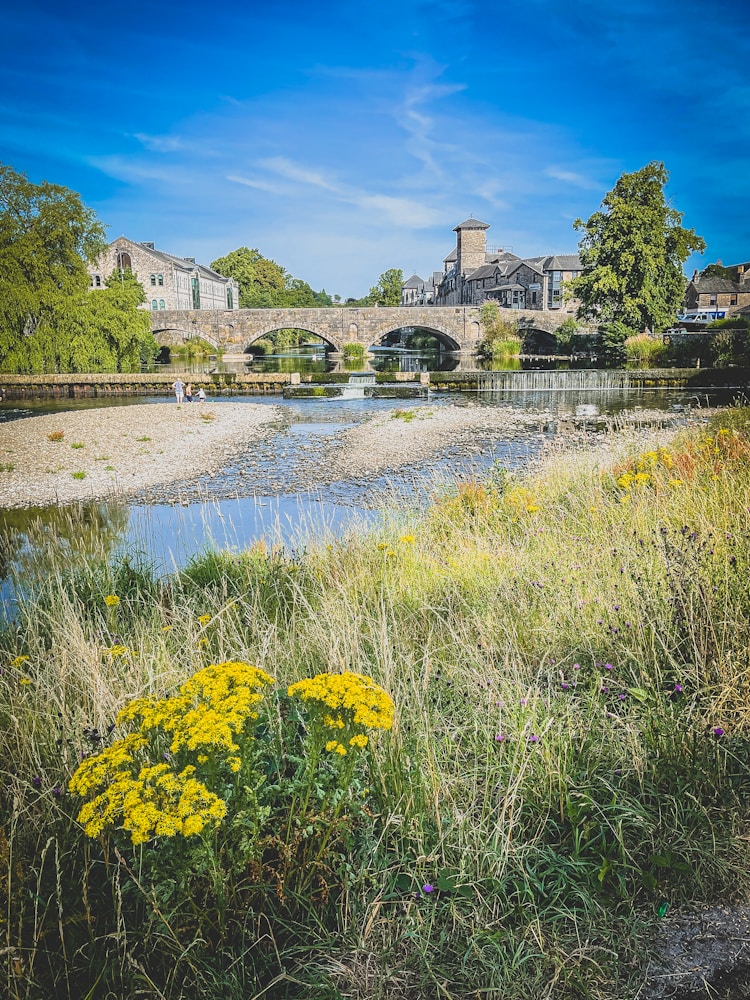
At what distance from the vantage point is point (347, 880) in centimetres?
205

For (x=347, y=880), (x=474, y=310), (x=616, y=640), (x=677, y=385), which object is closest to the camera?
(x=347, y=880)

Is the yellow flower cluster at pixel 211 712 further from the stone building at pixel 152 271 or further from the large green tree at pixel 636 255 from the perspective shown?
the stone building at pixel 152 271

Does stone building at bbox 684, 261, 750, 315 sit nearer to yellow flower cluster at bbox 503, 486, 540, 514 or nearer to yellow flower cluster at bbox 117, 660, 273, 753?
yellow flower cluster at bbox 503, 486, 540, 514

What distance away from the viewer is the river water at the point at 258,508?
26.8ft

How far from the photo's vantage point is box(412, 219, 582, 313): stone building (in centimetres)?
7481

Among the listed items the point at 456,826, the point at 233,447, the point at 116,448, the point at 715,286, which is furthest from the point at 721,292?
the point at 456,826

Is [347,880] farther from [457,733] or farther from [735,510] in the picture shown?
[735,510]

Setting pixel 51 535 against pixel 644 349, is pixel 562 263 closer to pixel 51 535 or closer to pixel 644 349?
pixel 644 349

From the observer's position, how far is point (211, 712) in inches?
70.4

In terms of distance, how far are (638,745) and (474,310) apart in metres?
53.6

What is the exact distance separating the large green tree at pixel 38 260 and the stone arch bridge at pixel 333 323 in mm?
21199

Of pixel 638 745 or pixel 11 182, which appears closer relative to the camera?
pixel 638 745

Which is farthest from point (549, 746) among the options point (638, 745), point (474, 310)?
point (474, 310)

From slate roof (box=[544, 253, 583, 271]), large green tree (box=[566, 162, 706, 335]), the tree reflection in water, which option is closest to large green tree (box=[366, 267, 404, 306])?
slate roof (box=[544, 253, 583, 271])
